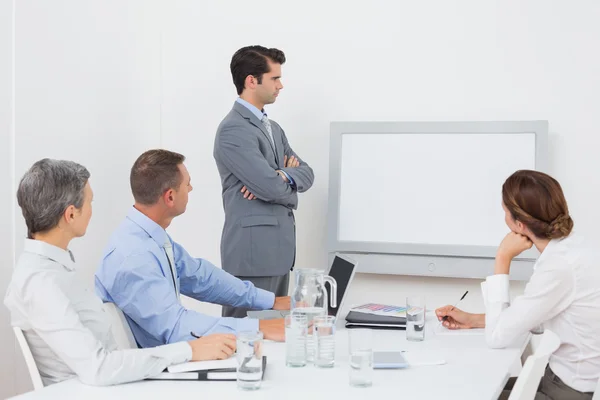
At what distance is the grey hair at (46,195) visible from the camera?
2125mm

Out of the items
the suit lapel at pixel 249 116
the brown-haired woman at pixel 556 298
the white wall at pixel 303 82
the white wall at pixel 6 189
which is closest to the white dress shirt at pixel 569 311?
the brown-haired woman at pixel 556 298

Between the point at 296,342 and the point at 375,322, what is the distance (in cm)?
71

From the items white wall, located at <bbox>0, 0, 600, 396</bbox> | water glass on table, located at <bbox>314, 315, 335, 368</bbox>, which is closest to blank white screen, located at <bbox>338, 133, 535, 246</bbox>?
white wall, located at <bbox>0, 0, 600, 396</bbox>

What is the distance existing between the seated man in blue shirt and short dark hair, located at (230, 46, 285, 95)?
1244 millimetres

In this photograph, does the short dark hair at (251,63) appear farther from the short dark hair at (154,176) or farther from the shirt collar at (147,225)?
the shirt collar at (147,225)

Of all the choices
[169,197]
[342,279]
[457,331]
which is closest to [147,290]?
[169,197]

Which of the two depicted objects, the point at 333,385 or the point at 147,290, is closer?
the point at 333,385

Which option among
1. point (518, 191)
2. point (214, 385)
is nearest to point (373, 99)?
point (518, 191)

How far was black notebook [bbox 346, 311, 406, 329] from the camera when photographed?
2709mm

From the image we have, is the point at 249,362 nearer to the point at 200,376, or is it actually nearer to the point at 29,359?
the point at 200,376

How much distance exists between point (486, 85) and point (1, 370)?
2974 millimetres

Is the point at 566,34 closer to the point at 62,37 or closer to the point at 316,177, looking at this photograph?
the point at 316,177

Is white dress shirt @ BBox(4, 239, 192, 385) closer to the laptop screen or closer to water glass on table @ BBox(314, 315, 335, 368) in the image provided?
water glass on table @ BBox(314, 315, 335, 368)

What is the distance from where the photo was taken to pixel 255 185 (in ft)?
12.1
